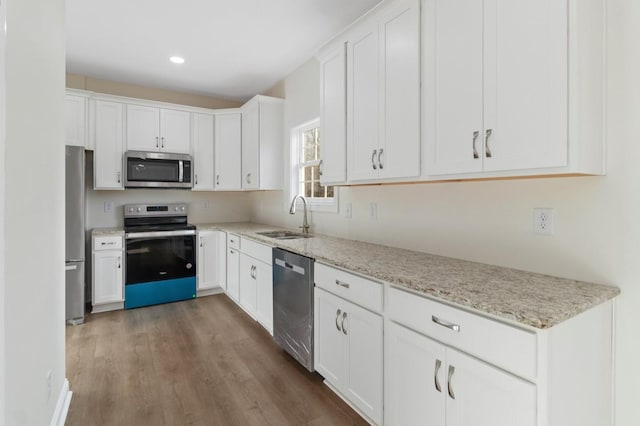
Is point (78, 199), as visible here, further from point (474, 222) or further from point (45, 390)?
point (474, 222)

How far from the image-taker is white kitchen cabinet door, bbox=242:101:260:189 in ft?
13.1

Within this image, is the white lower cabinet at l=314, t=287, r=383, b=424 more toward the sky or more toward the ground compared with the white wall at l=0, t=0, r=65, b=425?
more toward the ground

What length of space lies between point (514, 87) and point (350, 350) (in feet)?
5.17

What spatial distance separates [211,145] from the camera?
14.4ft

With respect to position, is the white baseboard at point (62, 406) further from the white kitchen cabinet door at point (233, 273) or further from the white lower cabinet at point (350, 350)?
the white kitchen cabinet door at point (233, 273)

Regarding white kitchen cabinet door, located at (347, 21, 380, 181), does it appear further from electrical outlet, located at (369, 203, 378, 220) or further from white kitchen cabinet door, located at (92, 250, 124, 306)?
white kitchen cabinet door, located at (92, 250, 124, 306)

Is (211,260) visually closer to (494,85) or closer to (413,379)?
(413,379)

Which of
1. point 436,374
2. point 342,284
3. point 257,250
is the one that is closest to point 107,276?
point 257,250

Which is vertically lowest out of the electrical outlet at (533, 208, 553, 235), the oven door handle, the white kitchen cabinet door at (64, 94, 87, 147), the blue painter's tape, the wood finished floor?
the wood finished floor

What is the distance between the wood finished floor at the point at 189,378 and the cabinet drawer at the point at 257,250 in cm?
72

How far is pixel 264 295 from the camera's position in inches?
118

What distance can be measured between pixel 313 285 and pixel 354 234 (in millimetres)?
763

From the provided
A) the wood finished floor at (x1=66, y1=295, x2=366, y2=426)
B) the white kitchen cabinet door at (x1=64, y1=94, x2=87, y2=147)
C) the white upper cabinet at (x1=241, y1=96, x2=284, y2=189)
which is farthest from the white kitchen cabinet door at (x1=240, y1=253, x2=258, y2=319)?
the white kitchen cabinet door at (x1=64, y1=94, x2=87, y2=147)

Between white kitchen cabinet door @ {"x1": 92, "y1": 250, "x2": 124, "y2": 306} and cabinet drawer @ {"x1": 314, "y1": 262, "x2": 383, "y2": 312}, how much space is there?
2.66 m
